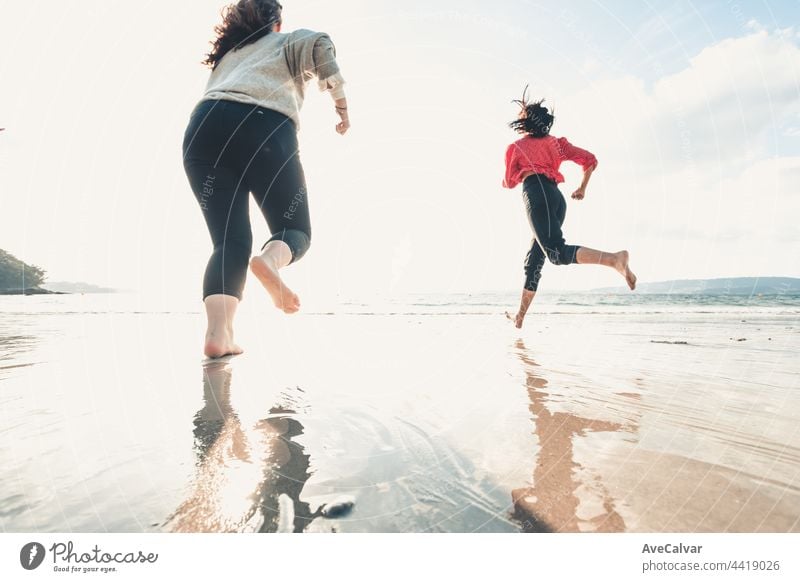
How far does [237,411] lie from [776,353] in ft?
13.6

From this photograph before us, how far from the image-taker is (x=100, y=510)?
3.15 feet

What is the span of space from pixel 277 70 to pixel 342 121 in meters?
0.53

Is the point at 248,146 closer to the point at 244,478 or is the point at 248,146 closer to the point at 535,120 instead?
the point at 244,478

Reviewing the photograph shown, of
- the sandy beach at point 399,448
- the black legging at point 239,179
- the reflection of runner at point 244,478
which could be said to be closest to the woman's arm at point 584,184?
the sandy beach at point 399,448

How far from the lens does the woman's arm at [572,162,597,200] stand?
4.12 meters

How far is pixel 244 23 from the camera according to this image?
7.73 ft

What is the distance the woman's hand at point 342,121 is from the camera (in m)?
2.58

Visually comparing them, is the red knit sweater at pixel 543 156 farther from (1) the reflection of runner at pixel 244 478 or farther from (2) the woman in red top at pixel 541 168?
(1) the reflection of runner at pixel 244 478

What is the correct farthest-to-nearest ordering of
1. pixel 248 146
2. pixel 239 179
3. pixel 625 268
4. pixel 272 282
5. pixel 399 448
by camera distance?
pixel 625 268 < pixel 239 179 < pixel 248 146 < pixel 272 282 < pixel 399 448

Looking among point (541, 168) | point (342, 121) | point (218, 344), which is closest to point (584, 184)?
point (541, 168)
